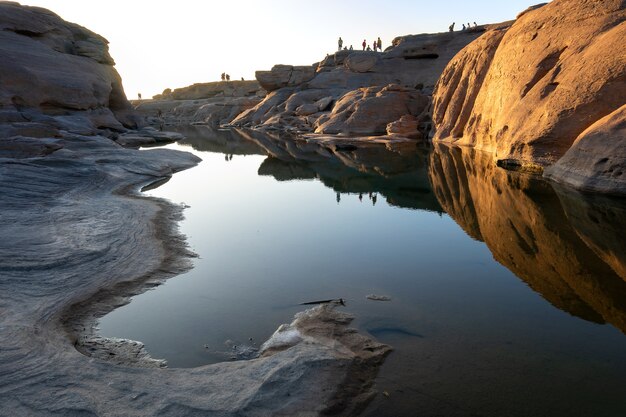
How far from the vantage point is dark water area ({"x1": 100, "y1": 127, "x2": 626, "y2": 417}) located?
5719mm

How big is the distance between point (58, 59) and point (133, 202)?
30.0 metres

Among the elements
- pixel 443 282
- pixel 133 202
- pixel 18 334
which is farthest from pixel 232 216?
pixel 18 334

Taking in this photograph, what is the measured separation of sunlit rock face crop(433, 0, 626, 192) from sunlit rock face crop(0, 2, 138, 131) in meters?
26.7

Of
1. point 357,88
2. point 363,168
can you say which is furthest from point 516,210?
point 357,88

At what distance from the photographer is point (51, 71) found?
36031 millimetres

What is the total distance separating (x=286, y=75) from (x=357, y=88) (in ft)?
43.2

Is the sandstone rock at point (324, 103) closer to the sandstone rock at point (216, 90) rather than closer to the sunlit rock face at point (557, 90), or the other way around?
the sunlit rock face at point (557, 90)

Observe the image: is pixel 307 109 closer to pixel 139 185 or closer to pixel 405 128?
pixel 405 128

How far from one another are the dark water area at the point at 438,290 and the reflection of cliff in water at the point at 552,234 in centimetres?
4

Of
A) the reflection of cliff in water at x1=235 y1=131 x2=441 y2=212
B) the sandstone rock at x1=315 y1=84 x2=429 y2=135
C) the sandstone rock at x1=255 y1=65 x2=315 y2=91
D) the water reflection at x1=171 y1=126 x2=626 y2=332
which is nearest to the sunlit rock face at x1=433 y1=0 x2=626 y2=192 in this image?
the water reflection at x1=171 y1=126 x2=626 y2=332

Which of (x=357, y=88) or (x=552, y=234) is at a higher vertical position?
(x=357, y=88)

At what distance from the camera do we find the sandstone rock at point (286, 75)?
66.9 meters

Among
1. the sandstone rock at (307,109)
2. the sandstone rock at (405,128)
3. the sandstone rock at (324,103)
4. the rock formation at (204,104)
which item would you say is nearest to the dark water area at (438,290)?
the sandstone rock at (405,128)

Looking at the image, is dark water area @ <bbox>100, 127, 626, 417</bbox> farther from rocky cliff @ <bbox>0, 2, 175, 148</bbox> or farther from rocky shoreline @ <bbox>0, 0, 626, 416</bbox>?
rocky cliff @ <bbox>0, 2, 175, 148</bbox>
